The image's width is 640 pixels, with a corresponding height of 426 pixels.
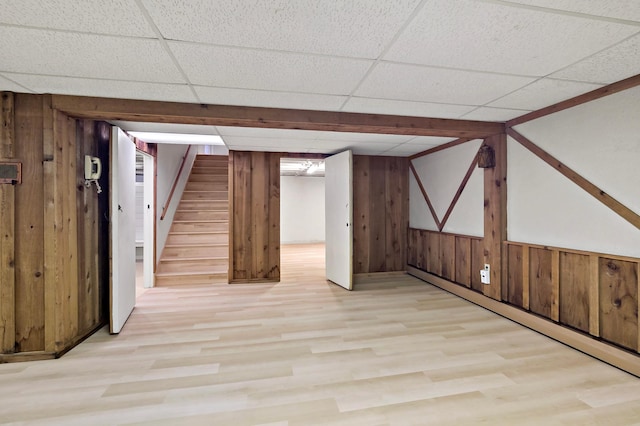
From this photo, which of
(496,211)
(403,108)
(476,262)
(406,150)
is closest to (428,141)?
(406,150)

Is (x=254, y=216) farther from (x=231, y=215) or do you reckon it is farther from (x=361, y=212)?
(x=361, y=212)

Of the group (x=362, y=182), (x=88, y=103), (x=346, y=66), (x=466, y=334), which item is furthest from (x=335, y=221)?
(x=88, y=103)

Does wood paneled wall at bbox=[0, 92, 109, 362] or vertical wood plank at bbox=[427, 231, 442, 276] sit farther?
vertical wood plank at bbox=[427, 231, 442, 276]

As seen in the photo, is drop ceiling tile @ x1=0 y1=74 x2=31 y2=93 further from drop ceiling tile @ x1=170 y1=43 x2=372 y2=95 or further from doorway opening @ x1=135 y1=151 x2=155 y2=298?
doorway opening @ x1=135 y1=151 x2=155 y2=298

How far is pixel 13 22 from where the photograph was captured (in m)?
1.33

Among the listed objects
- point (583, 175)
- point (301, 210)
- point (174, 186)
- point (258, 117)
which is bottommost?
point (301, 210)

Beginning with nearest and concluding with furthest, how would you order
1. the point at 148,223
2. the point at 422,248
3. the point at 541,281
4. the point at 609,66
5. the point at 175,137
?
1. the point at 609,66
2. the point at 541,281
3. the point at 175,137
4. the point at 148,223
5. the point at 422,248

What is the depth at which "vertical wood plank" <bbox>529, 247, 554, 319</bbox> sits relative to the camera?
8.59 ft

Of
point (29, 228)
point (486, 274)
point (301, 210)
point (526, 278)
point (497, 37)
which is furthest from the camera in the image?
point (301, 210)

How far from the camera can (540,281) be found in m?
2.71

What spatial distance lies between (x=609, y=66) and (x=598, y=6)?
81cm

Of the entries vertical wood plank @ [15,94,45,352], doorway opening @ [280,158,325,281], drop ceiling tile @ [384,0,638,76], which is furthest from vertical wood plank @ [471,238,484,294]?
doorway opening @ [280,158,325,281]

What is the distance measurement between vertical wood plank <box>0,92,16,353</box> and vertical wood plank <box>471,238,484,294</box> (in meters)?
4.54

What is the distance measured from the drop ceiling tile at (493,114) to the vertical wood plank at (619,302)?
4.78ft
